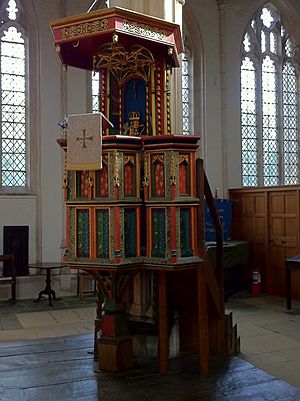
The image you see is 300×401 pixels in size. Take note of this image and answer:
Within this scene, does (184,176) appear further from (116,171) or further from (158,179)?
(116,171)

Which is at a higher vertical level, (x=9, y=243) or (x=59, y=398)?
(x=9, y=243)

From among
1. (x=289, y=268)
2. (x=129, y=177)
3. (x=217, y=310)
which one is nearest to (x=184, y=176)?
(x=129, y=177)

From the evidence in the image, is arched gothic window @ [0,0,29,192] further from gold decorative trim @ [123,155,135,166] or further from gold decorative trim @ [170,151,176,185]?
gold decorative trim @ [170,151,176,185]

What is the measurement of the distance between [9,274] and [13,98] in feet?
8.73

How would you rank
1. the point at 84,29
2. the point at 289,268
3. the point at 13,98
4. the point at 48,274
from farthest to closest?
1. the point at 13,98
2. the point at 48,274
3. the point at 289,268
4. the point at 84,29

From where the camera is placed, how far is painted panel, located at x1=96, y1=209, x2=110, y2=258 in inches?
144

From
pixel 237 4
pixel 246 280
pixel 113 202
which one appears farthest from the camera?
pixel 237 4

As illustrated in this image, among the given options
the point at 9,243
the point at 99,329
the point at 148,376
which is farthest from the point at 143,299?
the point at 9,243

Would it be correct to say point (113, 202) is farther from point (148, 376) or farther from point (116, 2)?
point (116, 2)

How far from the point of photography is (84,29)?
3.87 metres

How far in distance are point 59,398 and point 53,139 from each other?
526cm

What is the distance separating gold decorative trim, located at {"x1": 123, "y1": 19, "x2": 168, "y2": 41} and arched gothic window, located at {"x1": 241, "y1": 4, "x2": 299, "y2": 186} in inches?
229

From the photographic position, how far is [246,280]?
8.48 metres

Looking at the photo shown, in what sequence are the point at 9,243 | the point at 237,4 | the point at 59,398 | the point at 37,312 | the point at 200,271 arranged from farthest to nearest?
the point at 237,4
the point at 9,243
the point at 37,312
the point at 200,271
the point at 59,398
